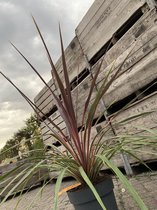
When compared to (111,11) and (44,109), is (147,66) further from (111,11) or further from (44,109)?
(44,109)

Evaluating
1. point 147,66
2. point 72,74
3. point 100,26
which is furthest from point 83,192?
point 72,74

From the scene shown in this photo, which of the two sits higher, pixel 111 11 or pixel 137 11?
pixel 111 11

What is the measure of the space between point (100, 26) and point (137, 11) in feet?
2.08

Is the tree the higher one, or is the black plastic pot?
the tree

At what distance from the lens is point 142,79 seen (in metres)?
2.19

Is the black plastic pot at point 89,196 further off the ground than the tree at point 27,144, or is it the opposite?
the tree at point 27,144

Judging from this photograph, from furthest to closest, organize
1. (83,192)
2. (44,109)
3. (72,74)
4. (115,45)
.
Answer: (44,109) < (72,74) < (115,45) < (83,192)

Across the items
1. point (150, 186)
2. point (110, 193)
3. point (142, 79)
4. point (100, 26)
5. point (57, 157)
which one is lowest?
point (150, 186)

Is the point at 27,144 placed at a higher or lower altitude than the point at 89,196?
higher

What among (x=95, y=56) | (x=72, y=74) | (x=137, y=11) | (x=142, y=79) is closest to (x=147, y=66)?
(x=142, y=79)

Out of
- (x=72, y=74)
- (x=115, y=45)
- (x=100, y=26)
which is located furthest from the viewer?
(x=72, y=74)

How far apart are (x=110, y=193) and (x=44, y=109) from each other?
161 inches

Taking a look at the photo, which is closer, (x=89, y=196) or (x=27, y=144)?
(x=89, y=196)

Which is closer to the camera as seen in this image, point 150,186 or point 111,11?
point 150,186
